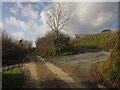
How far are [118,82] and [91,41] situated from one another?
4096 centimetres

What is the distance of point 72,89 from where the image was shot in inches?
425

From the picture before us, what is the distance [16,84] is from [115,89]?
6692 mm

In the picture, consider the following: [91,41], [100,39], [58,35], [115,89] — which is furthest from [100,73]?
[91,41]

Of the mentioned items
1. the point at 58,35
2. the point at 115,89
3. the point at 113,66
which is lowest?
the point at 115,89

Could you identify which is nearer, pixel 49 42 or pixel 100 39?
pixel 49 42

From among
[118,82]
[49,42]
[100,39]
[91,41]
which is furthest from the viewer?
[91,41]

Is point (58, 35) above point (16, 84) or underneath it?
above

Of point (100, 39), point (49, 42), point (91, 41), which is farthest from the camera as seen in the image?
point (91, 41)

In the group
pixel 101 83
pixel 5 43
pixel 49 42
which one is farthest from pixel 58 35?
pixel 101 83

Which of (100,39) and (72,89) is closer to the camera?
(72,89)

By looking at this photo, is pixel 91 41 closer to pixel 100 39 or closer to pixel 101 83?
pixel 100 39

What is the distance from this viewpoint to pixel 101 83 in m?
12.2

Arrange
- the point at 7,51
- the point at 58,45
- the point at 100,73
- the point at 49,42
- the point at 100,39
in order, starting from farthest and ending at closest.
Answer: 1. the point at 100,39
2. the point at 49,42
3. the point at 58,45
4. the point at 7,51
5. the point at 100,73

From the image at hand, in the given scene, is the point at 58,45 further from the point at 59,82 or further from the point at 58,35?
the point at 59,82
